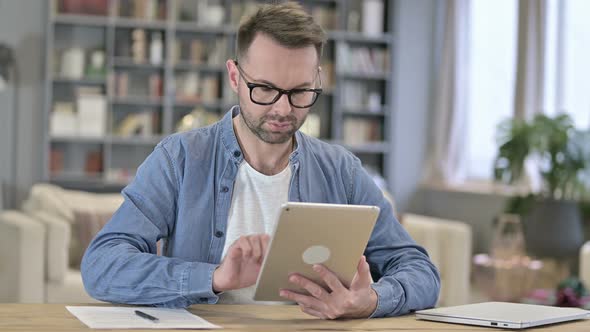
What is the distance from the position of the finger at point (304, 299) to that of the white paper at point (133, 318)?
146 millimetres

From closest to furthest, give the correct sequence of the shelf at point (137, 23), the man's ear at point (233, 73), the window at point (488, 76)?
1. the man's ear at point (233, 73)
2. the window at point (488, 76)
3. the shelf at point (137, 23)

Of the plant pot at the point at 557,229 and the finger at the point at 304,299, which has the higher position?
the finger at the point at 304,299

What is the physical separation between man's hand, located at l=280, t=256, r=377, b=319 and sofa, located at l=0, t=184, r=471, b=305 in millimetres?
3286

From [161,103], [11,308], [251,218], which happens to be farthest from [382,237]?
[161,103]

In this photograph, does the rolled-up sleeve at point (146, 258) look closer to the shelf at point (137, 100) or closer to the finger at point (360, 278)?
the finger at point (360, 278)

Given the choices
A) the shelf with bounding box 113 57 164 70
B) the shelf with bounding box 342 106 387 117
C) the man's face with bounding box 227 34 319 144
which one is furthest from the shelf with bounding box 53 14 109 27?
the man's face with bounding box 227 34 319 144

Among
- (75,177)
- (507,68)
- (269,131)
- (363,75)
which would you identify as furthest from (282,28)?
(363,75)

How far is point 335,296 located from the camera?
Answer: 1.91m

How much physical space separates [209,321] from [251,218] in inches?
17.9

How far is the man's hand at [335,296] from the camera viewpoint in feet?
6.10

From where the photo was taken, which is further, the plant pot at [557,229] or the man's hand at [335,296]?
the plant pot at [557,229]

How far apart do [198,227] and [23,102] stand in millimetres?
6368

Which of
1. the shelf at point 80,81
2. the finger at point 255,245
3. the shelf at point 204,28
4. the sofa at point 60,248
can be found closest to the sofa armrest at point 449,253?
the sofa at point 60,248

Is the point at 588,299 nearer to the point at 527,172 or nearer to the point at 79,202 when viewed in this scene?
the point at 79,202
